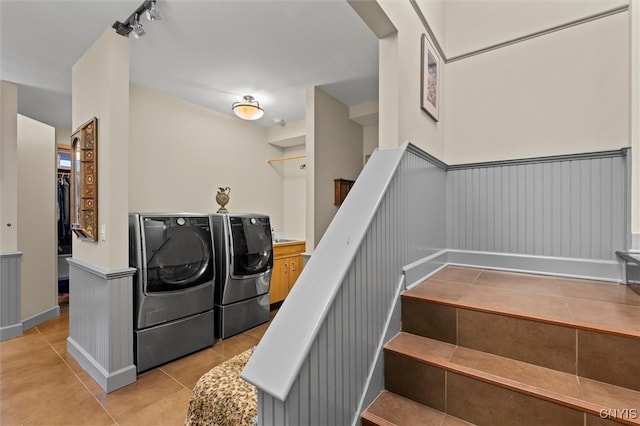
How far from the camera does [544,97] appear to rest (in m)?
2.27

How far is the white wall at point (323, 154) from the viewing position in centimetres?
349

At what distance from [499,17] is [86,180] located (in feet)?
12.8

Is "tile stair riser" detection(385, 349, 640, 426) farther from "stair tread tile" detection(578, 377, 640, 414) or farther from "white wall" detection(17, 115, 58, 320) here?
"white wall" detection(17, 115, 58, 320)

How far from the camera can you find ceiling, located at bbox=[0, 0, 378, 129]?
2068mm

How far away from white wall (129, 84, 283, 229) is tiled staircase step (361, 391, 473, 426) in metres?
3.34

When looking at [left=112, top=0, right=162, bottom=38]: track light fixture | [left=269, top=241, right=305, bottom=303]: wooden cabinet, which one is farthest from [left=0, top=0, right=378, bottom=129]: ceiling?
[left=269, top=241, right=305, bottom=303]: wooden cabinet

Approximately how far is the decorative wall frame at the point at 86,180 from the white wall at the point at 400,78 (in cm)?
231

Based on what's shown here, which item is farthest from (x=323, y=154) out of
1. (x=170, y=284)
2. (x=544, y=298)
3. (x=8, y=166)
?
(x=8, y=166)

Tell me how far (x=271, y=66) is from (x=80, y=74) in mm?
1782

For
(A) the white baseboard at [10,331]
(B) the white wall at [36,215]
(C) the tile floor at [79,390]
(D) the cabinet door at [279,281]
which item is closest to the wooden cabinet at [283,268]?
(D) the cabinet door at [279,281]

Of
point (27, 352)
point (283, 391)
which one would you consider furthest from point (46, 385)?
point (283, 391)

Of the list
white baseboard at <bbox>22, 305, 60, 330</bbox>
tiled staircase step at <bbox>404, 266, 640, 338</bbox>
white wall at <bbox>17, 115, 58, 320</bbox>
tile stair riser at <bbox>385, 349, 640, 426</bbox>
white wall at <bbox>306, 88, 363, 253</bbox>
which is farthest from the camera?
white wall at <bbox>306, 88, 363, 253</bbox>

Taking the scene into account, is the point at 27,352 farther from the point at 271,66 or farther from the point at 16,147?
the point at 271,66

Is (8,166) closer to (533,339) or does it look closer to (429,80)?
(429,80)
